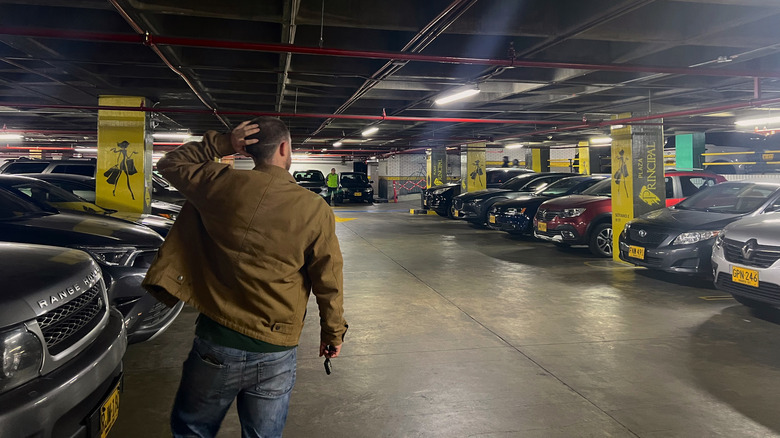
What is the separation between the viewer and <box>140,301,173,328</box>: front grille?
3545 mm

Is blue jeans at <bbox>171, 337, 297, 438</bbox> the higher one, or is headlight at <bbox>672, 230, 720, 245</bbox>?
headlight at <bbox>672, 230, 720, 245</bbox>

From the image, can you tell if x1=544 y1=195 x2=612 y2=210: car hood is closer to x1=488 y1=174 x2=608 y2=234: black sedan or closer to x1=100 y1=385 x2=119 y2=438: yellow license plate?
x1=488 y1=174 x2=608 y2=234: black sedan

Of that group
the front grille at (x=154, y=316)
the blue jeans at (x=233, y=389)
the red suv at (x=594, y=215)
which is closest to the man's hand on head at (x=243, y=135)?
the blue jeans at (x=233, y=389)

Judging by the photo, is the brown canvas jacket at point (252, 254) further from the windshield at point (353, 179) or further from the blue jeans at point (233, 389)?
the windshield at point (353, 179)

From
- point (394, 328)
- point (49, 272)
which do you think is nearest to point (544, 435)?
point (394, 328)

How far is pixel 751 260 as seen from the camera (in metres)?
4.87

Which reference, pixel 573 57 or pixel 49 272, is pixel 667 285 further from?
pixel 49 272

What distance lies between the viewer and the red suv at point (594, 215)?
9039 mm

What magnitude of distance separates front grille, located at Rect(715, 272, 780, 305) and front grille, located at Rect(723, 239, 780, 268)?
0.17m

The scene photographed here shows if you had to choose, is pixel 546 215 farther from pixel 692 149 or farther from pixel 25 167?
pixel 692 149

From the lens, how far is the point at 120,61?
21.4ft

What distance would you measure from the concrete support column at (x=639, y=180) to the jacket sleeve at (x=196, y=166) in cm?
822

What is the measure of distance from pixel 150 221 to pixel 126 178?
3.92 metres

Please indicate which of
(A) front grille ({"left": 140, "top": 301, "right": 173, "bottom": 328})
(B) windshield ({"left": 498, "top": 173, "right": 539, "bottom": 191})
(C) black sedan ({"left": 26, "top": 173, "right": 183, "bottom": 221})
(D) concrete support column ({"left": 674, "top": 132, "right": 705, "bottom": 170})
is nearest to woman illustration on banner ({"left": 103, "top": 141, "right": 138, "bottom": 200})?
(C) black sedan ({"left": 26, "top": 173, "right": 183, "bottom": 221})
